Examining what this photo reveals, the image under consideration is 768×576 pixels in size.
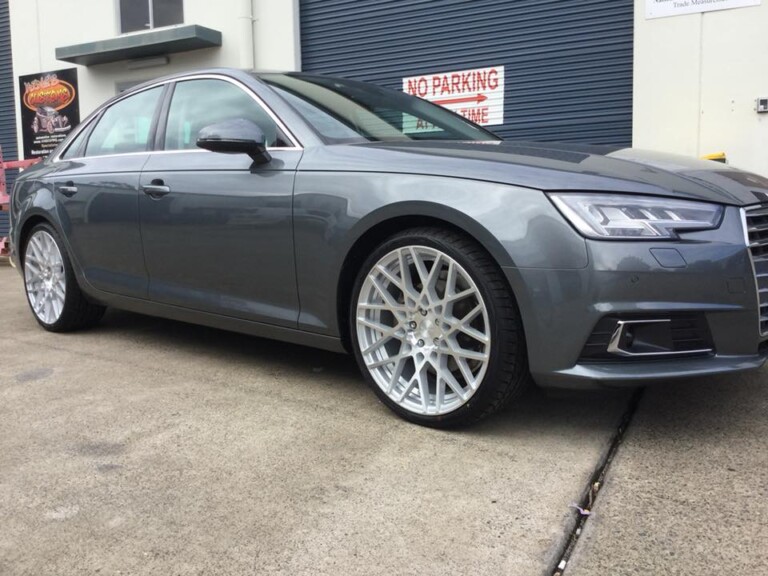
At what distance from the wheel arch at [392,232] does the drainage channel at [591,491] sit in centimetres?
65

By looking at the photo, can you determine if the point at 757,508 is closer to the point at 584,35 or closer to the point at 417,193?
the point at 417,193

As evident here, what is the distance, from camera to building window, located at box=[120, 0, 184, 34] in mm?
10312

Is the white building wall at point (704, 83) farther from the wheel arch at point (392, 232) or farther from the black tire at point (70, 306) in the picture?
the black tire at point (70, 306)

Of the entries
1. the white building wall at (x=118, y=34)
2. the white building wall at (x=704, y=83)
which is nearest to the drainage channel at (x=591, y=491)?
the white building wall at (x=704, y=83)

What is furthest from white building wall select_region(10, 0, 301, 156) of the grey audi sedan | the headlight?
the headlight

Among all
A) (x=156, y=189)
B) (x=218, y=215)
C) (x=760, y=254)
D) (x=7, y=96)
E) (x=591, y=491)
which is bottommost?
(x=591, y=491)

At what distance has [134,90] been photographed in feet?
14.4

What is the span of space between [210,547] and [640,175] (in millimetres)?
1878

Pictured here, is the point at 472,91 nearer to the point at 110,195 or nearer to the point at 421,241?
the point at 110,195

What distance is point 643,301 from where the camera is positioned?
7.82 feet

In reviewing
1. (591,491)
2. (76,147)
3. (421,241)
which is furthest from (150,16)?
(591,491)

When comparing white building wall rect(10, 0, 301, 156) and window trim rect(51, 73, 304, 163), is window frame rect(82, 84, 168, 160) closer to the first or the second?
window trim rect(51, 73, 304, 163)

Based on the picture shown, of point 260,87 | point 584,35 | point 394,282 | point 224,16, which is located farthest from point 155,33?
point 394,282

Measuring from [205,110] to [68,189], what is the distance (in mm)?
1152
